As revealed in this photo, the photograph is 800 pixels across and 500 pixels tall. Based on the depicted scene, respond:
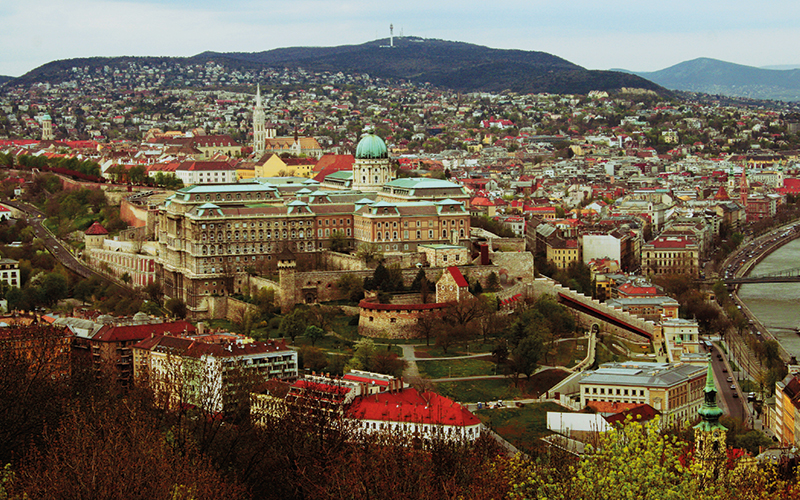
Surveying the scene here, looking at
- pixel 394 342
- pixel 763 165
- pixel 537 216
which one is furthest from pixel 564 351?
pixel 763 165

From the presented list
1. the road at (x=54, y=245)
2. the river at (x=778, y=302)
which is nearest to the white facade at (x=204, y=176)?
the road at (x=54, y=245)

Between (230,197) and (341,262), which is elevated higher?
(230,197)

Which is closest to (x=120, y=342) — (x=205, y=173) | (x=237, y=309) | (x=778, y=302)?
(x=237, y=309)

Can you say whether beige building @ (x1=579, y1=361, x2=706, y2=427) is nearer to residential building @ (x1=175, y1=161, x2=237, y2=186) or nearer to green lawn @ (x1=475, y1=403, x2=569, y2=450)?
green lawn @ (x1=475, y1=403, x2=569, y2=450)

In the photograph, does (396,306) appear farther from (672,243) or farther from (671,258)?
(672,243)

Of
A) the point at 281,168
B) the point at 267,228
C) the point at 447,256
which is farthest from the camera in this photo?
the point at 281,168

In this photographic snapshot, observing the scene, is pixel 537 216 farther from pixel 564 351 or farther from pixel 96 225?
pixel 564 351
